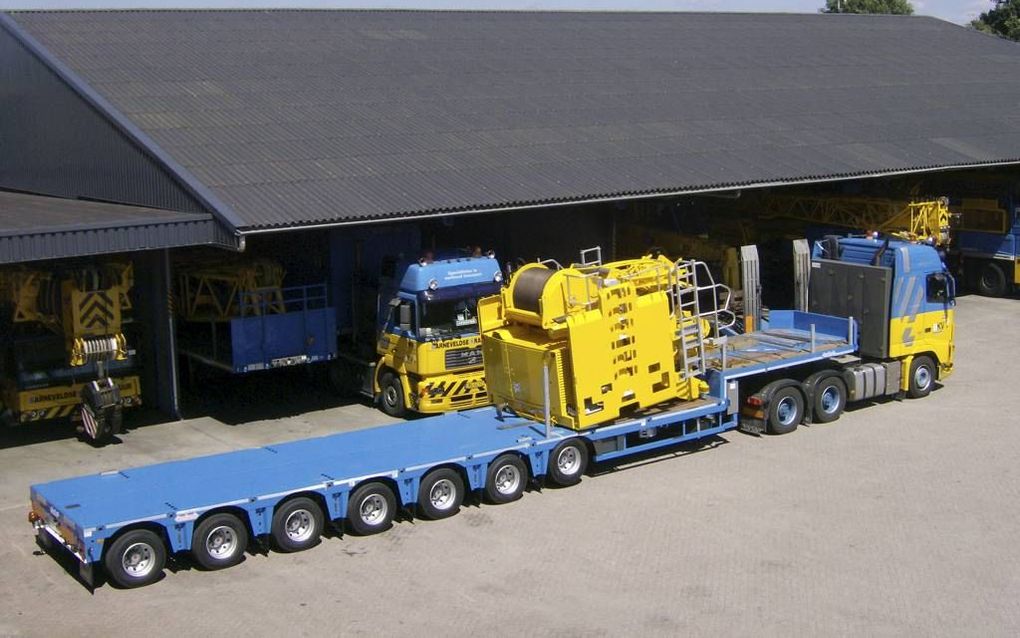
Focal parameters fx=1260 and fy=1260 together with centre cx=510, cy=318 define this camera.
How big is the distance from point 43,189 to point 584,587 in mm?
17120

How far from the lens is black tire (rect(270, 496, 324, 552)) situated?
1578cm

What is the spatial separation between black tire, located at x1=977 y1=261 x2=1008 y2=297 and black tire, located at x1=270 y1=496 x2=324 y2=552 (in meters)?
24.3

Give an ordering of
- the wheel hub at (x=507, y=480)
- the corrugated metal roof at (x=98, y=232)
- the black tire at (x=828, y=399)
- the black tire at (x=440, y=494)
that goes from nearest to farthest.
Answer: the black tire at (x=440, y=494)
the wheel hub at (x=507, y=480)
the corrugated metal roof at (x=98, y=232)
the black tire at (x=828, y=399)

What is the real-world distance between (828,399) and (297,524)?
33.9 feet

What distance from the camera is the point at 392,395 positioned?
22562 mm

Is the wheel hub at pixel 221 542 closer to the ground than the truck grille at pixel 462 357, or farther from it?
closer to the ground

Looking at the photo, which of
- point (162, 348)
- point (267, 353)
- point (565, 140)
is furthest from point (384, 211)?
point (565, 140)

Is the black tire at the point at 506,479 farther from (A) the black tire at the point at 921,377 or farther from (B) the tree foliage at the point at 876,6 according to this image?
(B) the tree foliage at the point at 876,6

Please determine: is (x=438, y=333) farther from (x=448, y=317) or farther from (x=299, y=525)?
(x=299, y=525)

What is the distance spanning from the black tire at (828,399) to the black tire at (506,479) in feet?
21.1

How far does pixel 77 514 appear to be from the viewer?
14.8 meters

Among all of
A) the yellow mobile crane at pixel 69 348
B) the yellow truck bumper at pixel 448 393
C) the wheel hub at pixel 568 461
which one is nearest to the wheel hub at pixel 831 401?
the wheel hub at pixel 568 461

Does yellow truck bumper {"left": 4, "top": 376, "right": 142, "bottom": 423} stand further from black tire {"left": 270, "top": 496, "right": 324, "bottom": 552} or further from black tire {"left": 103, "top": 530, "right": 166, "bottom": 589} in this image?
black tire {"left": 103, "top": 530, "right": 166, "bottom": 589}

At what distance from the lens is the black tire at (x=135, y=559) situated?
14570 mm
